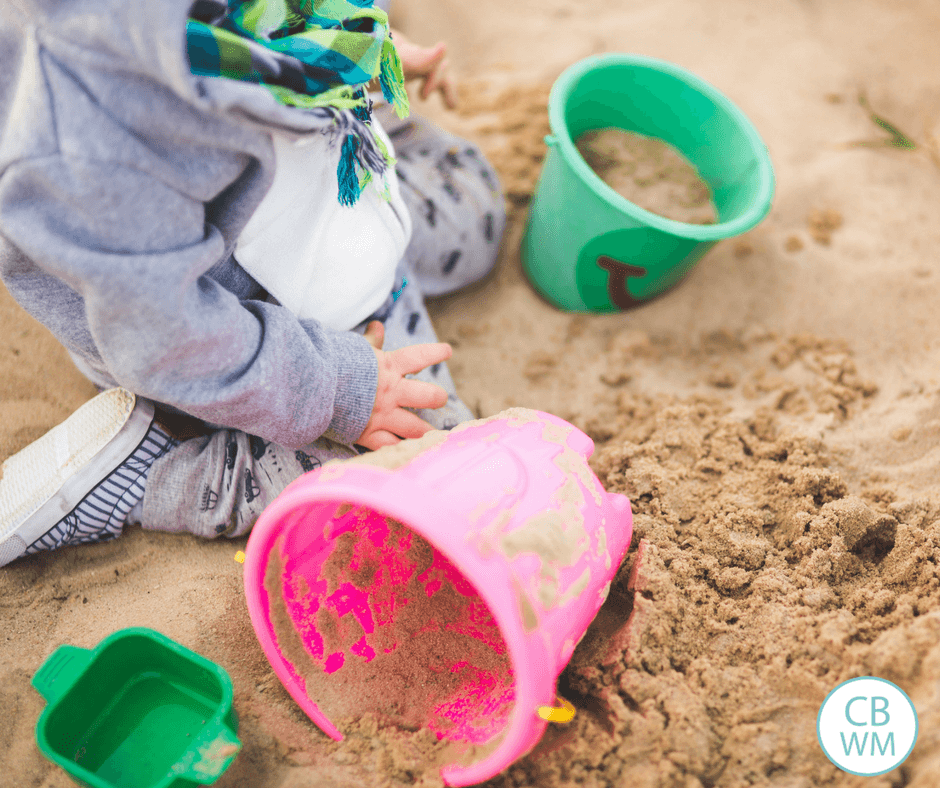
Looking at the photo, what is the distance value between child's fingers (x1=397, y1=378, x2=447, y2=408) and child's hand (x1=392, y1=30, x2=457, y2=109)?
73 cm

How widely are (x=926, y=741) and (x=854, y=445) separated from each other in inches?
20.2

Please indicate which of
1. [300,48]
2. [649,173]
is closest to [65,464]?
[300,48]

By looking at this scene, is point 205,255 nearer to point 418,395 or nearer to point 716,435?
point 418,395

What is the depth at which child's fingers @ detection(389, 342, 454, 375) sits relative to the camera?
1.00 meters

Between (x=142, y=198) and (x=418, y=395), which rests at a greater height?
(x=142, y=198)

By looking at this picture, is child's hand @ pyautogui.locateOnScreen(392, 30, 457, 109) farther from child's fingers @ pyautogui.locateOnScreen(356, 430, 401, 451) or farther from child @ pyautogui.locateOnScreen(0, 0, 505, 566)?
child's fingers @ pyautogui.locateOnScreen(356, 430, 401, 451)

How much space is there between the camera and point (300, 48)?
2.45 feet

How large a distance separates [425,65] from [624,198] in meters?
0.51

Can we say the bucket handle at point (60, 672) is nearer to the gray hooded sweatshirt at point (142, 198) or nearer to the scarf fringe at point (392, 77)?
the gray hooded sweatshirt at point (142, 198)

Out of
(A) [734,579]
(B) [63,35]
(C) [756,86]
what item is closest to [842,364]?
(A) [734,579]

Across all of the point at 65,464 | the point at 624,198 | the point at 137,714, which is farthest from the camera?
the point at 624,198

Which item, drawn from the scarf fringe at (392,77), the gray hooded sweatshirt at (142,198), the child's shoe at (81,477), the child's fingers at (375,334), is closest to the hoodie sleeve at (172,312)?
the gray hooded sweatshirt at (142,198)

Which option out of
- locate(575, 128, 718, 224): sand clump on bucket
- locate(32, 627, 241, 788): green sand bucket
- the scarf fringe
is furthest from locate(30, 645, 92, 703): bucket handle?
locate(575, 128, 718, 224): sand clump on bucket

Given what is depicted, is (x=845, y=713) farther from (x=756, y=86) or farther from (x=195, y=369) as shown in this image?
(x=756, y=86)
